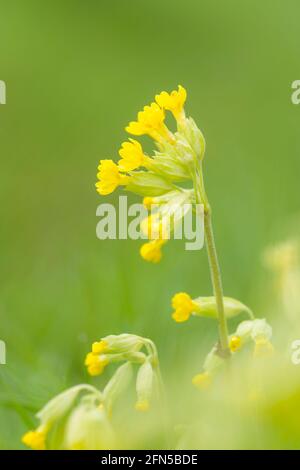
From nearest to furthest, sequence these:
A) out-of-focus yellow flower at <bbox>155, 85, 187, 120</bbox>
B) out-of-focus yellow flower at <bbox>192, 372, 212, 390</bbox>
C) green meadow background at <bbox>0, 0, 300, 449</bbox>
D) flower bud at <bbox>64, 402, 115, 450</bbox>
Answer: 1. flower bud at <bbox>64, 402, 115, 450</bbox>
2. out-of-focus yellow flower at <bbox>192, 372, 212, 390</bbox>
3. out-of-focus yellow flower at <bbox>155, 85, 187, 120</bbox>
4. green meadow background at <bbox>0, 0, 300, 449</bbox>

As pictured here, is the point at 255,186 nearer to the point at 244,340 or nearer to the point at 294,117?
the point at 294,117

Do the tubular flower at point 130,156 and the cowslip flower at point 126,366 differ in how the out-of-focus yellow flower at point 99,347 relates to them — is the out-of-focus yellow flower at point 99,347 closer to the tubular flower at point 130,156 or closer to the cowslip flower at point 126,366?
the cowslip flower at point 126,366

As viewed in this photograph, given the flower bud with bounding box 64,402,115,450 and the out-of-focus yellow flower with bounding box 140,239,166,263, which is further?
the out-of-focus yellow flower with bounding box 140,239,166,263

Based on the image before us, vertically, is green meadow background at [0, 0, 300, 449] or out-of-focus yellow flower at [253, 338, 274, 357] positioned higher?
green meadow background at [0, 0, 300, 449]

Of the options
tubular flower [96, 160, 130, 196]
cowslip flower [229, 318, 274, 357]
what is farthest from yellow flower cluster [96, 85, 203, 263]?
cowslip flower [229, 318, 274, 357]

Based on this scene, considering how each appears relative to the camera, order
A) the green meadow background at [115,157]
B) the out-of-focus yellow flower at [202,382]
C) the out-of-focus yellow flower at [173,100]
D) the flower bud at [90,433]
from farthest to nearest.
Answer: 1. the green meadow background at [115,157]
2. the out-of-focus yellow flower at [173,100]
3. the out-of-focus yellow flower at [202,382]
4. the flower bud at [90,433]

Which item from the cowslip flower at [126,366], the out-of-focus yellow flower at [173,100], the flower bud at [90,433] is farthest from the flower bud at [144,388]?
the out-of-focus yellow flower at [173,100]

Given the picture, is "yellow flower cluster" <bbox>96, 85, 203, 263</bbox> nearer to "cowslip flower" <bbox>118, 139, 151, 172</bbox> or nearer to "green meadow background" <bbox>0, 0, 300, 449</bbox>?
"cowslip flower" <bbox>118, 139, 151, 172</bbox>
